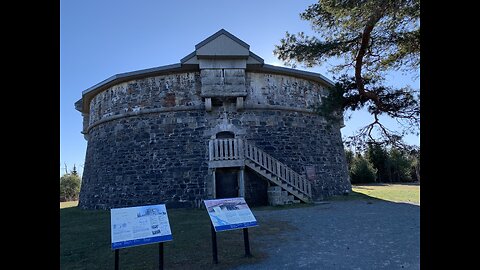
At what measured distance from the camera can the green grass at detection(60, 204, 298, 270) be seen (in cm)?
659

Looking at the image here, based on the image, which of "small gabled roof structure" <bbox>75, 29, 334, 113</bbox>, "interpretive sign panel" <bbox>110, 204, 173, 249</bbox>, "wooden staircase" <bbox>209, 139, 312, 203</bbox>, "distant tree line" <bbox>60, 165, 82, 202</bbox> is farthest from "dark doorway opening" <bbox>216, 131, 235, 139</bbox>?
"distant tree line" <bbox>60, 165, 82, 202</bbox>

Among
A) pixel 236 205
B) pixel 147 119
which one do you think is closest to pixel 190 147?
pixel 147 119

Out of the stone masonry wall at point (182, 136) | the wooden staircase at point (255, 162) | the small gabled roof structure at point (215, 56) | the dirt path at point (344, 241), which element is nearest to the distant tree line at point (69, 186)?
the stone masonry wall at point (182, 136)

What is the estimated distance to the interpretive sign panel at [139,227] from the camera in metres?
5.60

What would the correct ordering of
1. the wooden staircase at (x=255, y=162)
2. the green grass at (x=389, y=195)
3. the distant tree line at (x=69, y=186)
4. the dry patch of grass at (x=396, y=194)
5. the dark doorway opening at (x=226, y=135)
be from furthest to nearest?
the distant tree line at (x=69, y=186), the dark doorway opening at (x=226, y=135), the green grass at (x=389, y=195), the dry patch of grass at (x=396, y=194), the wooden staircase at (x=255, y=162)

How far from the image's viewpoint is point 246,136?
16797 millimetres

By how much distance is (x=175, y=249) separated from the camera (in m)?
7.61

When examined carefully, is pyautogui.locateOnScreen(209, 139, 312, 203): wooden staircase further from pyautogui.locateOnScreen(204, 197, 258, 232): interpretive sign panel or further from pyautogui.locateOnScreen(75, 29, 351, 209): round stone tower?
pyautogui.locateOnScreen(204, 197, 258, 232): interpretive sign panel

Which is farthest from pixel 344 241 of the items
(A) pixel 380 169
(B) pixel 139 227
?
(A) pixel 380 169

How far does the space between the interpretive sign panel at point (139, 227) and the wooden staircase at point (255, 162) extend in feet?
29.2

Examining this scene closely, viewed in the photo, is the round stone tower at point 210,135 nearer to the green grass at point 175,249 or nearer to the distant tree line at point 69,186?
the green grass at point 175,249

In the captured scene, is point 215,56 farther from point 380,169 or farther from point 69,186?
point 69,186
